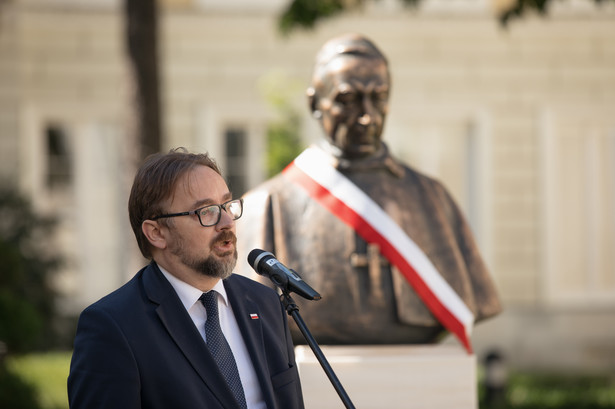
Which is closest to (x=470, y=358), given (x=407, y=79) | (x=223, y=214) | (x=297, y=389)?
(x=297, y=389)

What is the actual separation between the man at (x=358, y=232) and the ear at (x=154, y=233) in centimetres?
147

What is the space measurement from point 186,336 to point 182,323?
0.04 metres

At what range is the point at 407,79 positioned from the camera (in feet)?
41.3

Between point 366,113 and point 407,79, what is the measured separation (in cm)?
840

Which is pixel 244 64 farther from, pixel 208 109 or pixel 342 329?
pixel 342 329

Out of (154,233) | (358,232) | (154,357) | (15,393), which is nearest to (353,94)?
(358,232)

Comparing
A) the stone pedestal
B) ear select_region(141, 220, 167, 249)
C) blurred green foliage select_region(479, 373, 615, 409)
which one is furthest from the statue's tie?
blurred green foliage select_region(479, 373, 615, 409)

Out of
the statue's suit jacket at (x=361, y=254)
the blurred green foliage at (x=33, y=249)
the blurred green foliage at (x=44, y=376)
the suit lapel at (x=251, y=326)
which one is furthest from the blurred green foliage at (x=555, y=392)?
the suit lapel at (x=251, y=326)

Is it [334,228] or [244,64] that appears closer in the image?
[334,228]

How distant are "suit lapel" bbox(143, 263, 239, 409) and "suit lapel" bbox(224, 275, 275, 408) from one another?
0.51 feet

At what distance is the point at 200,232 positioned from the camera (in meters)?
2.84

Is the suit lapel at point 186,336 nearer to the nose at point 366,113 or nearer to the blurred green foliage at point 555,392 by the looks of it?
the nose at point 366,113

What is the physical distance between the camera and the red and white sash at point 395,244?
14.3 feet

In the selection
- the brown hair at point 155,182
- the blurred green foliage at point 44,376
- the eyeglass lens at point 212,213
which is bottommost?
→ the blurred green foliage at point 44,376
